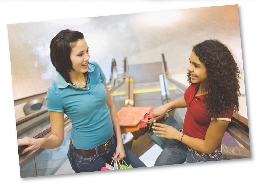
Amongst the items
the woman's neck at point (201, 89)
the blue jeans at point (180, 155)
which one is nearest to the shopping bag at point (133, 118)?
the blue jeans at point (180, 155)

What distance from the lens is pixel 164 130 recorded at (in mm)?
2348

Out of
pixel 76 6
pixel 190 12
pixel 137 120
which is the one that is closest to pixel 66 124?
pixel 137 120

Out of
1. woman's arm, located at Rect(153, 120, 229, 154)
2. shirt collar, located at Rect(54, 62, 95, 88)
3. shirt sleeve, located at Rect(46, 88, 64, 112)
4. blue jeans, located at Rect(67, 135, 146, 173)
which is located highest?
shirt collar, located at Rect(54, 62, 95, 88)

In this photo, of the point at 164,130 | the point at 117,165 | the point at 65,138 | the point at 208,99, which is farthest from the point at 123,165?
the point at 208,99

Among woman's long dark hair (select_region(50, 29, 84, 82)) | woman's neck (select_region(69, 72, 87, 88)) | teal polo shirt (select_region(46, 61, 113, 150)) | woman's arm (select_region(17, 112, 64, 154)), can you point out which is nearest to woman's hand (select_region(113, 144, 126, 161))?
teal polo shirt (select_region(46, 61, 113, 150))

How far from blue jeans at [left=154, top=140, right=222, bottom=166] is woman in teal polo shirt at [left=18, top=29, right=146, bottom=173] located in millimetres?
362

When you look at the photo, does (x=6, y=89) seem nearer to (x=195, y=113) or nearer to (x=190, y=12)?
(x=195, y=113)

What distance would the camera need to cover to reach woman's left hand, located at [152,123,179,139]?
2303 mm

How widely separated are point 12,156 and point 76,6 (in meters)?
1.43

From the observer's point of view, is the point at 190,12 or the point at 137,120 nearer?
the point at 137,120

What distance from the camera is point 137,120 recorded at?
2.37m

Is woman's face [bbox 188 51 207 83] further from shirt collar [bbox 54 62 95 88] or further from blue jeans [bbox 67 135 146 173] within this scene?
shirt collar [bbox 54 62 95 88]

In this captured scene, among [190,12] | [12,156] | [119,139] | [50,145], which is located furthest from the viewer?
[190,12]

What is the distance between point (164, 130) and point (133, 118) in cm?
28
